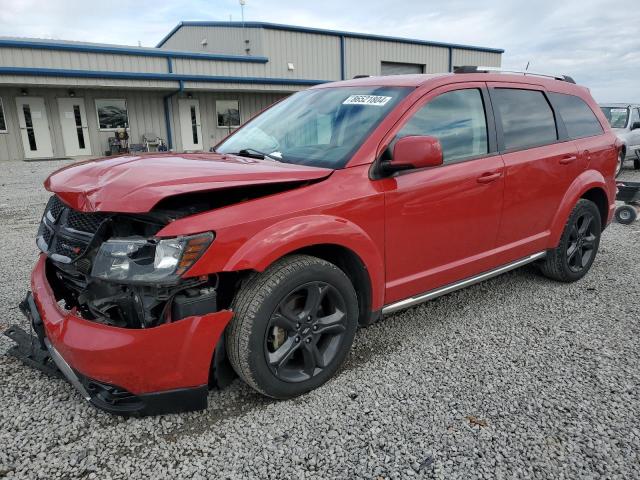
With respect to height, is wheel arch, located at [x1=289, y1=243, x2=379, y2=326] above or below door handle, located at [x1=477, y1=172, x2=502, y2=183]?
below

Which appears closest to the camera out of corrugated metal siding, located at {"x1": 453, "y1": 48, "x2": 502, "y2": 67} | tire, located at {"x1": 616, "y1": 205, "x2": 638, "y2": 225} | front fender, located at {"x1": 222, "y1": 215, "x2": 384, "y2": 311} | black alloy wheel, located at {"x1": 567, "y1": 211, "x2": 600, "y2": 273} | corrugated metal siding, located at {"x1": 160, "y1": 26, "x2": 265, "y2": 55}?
front fender, located at {"x1": 222, "y1": 215, "x2": 384, "y2": 311}

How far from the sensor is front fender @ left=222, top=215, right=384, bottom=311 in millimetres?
2264

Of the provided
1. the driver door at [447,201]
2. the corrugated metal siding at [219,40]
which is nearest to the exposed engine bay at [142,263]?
the driver door at [447,201]

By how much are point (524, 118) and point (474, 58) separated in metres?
30.1

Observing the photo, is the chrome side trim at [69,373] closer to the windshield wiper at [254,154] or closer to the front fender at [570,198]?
the windshield wiper at [254,154]

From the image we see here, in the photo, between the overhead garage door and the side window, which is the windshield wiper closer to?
the side window

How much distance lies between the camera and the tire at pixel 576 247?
13.9 feet

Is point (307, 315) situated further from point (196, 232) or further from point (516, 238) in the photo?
point (516, 238)

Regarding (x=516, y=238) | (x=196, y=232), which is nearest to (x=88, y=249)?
(x=196, y=232)

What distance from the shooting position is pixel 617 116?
1305 centimetres

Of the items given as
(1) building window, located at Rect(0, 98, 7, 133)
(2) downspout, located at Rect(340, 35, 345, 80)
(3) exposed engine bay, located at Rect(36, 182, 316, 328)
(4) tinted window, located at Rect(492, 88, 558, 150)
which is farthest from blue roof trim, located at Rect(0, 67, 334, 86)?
(4) tinted window, located at Rect(492, 88, 558, 150)

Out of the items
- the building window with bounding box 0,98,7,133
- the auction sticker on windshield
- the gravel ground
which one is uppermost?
the building window with bounding box 0,98,7,133

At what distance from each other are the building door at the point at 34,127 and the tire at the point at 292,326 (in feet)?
61.4

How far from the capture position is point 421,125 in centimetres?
304
